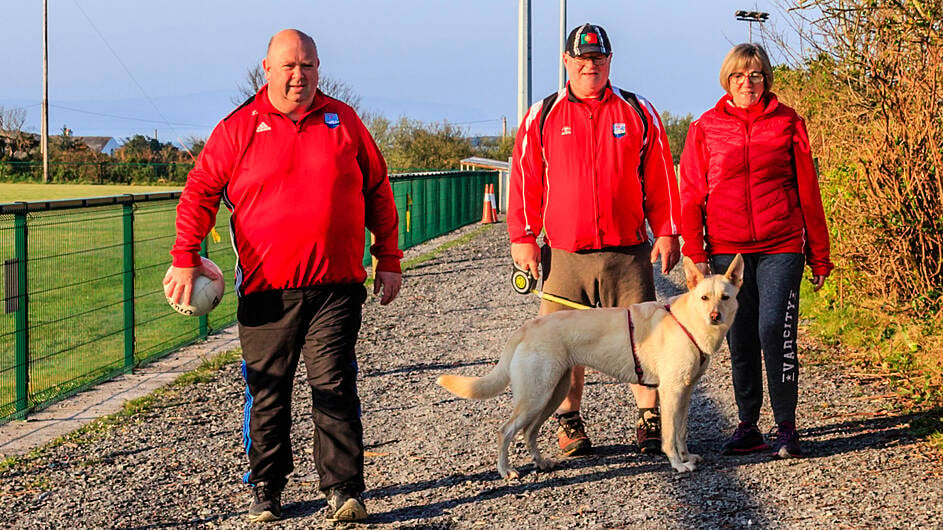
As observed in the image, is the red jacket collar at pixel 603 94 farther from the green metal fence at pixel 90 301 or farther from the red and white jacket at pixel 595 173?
the green metal fence at pixel 90 301

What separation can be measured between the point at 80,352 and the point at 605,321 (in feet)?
21.4

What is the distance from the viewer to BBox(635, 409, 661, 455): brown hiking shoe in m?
6.03

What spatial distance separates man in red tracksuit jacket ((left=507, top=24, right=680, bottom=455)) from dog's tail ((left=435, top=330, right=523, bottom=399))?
0.58 m

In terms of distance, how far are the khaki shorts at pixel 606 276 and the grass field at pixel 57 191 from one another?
3307 centimetres

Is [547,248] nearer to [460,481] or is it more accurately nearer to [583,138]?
[583,138]

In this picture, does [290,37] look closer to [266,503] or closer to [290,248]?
[290,248]

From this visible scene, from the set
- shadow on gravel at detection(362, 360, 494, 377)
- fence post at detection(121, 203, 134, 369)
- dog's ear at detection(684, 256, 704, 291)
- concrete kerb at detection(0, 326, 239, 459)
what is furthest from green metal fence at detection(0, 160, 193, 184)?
dog's ear at detection(684, 256, 704, 291)

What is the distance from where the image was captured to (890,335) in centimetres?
837

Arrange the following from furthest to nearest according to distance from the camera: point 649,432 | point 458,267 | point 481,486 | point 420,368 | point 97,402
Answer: point 458,267 → point 420,368 → point 97,402 → point 649,432 → point 481,486

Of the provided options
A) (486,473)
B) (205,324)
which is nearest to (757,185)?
(486,473)

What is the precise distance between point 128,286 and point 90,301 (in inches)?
232

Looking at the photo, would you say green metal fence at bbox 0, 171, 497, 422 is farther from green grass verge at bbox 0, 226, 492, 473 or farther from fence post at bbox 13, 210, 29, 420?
green grass verge at bbox 0, 226, 492, 473

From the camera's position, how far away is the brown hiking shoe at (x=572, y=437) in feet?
19.9

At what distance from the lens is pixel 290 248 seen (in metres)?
Result: 4.85
